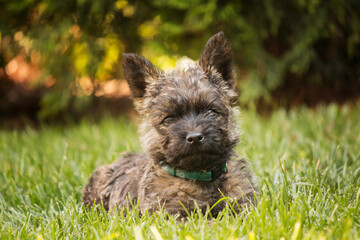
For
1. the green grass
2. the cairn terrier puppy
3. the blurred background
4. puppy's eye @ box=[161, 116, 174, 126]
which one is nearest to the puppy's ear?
the cairn terrier puppy

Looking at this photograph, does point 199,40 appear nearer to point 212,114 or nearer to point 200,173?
point 212,114

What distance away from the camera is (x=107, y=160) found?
4867mm

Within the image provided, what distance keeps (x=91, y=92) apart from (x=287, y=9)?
4319mm

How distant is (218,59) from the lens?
3.56 metres

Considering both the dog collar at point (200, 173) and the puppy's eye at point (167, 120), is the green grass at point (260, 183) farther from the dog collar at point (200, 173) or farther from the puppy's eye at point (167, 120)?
the puppy's eye at point (167, 120)

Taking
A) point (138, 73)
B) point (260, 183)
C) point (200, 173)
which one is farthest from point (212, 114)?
point (138, 73)

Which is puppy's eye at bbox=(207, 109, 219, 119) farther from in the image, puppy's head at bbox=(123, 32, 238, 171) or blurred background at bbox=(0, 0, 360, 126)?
blurred background at bbox=(0, 0, 360, 126)

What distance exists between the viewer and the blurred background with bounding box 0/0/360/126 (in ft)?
21.5

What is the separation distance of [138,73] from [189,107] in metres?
0.76

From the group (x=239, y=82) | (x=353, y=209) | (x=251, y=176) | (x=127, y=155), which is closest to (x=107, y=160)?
(x=127, y=155)

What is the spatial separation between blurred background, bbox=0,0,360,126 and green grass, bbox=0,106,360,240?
3.55 feet

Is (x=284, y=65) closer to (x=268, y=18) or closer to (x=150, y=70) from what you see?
(x=268, y=18)

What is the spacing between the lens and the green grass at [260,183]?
263cm

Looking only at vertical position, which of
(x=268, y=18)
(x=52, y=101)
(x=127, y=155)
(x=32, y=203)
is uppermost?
(x=268, y=18)
